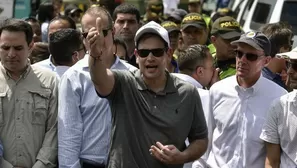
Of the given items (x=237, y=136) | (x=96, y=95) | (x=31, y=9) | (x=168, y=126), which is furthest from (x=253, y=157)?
(x=31, y=9)

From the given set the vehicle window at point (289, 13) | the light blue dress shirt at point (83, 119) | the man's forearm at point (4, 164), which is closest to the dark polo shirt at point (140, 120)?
the light blue dress shirt at point (83, 119)

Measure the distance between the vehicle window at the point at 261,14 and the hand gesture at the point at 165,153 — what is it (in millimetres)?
7760

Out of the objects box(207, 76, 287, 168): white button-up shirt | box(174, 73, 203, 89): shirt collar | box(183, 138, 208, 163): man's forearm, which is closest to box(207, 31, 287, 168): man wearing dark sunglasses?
box(207, 76, 287, 168): white button-up shirt

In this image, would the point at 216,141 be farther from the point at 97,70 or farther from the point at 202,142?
the point at 97,70

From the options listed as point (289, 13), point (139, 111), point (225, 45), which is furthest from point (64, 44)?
point (289, 13)

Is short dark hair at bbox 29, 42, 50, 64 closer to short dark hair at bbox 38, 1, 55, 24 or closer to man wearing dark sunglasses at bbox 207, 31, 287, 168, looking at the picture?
man wearing dark sunglasses at bbox 207, 31, 287, 168

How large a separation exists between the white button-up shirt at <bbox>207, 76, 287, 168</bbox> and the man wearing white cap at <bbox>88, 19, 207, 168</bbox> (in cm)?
47

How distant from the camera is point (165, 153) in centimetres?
537

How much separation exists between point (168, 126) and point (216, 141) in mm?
722

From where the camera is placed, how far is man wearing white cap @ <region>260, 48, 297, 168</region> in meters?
5.75

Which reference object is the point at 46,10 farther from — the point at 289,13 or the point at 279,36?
the point at 279,36

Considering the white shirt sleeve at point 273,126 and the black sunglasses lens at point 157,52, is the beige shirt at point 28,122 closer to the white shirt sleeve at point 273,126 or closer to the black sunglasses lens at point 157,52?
the black sunglasses lens at point 157,52

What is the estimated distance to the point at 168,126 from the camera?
5488mm

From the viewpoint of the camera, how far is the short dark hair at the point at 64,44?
7.38 metres
